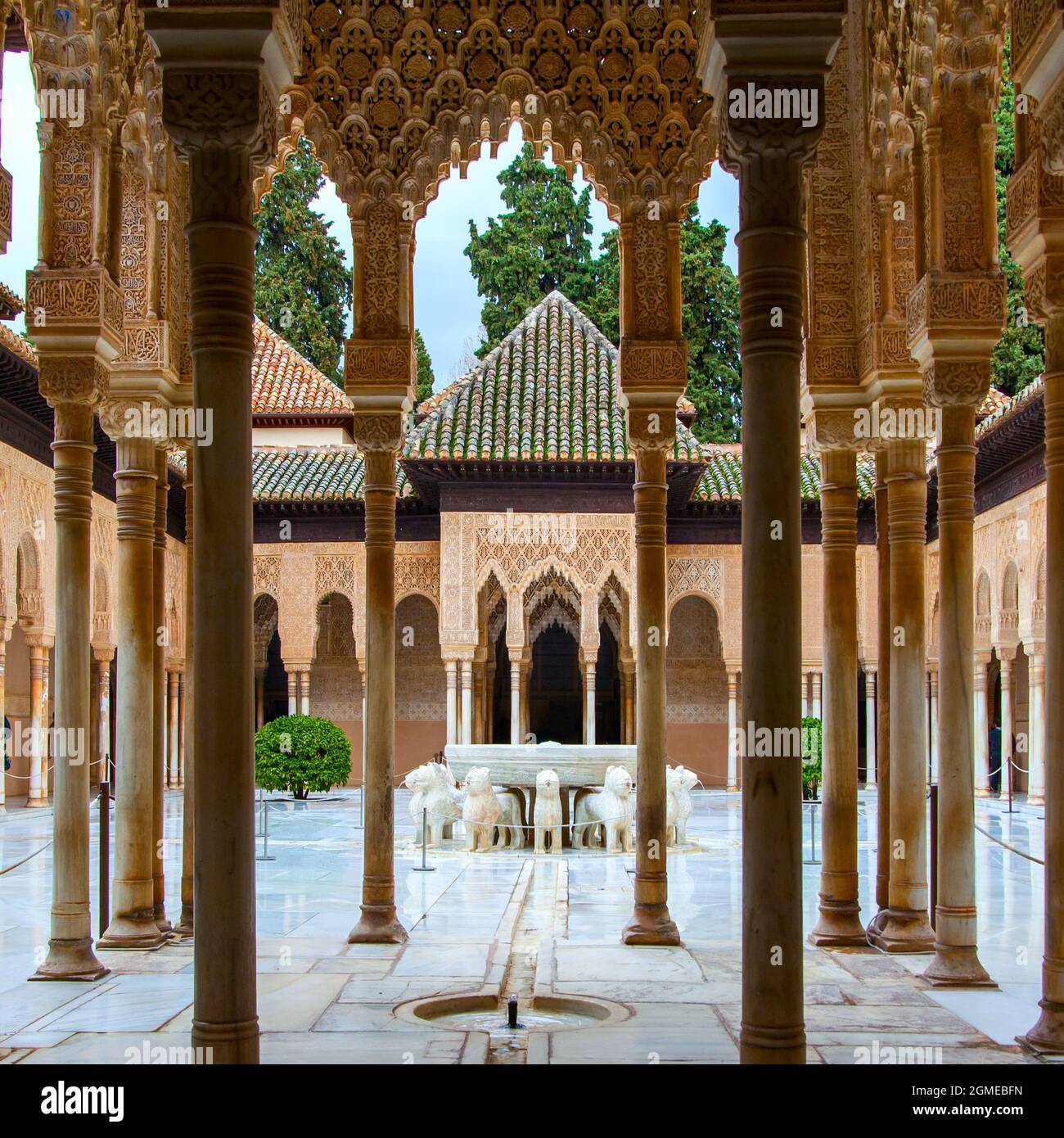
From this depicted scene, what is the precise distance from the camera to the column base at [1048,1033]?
18.1 ft

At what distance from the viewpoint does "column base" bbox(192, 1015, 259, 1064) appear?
169 inches

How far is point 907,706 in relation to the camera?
809 centimetres

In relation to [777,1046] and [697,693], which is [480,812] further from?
[697,693]

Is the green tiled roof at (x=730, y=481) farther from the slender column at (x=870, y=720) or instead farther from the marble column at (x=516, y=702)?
the marble column at (x=516, y=702)

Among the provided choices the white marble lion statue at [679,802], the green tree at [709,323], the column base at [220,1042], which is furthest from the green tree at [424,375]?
the column base at [220,1042]

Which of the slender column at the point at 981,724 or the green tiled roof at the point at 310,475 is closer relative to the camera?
the slender column at the point at 981,724

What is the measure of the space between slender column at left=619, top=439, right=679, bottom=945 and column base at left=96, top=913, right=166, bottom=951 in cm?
282

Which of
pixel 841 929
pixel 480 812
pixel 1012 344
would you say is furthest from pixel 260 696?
pixel 841 929

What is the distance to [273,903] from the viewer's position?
1130cm

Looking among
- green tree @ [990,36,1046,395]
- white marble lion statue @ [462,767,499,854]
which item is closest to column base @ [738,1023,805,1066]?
white marble lion statue @ [462,767,499,854]

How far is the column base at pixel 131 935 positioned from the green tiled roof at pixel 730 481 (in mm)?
19833

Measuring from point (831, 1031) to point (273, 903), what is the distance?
20.5 feet

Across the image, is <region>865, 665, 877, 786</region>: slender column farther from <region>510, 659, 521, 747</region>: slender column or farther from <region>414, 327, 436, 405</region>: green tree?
<region>414, 327, 436, 405</region>: green tree
